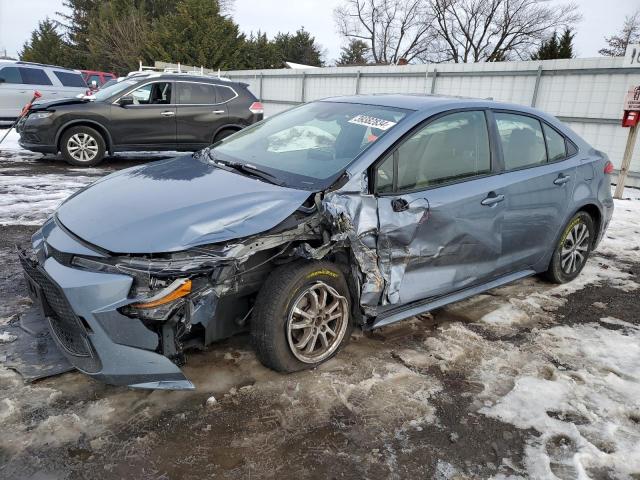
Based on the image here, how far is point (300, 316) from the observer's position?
2.89 meters

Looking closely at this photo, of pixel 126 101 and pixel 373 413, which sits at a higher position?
pixel 126 101

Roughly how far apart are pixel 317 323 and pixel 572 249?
9.30 feet

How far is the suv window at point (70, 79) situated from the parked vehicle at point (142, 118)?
14.8 ft

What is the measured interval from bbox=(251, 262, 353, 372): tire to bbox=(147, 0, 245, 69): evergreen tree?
99.7ft

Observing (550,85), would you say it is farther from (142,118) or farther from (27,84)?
(27,84)

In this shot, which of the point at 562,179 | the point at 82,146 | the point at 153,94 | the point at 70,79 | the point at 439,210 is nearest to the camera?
the point at 439,210

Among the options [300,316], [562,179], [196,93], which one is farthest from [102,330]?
[196,93]

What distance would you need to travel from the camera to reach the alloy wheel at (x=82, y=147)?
9.06 m

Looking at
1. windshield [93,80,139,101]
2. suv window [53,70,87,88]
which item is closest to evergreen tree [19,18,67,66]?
suv window [53,70,87,88]

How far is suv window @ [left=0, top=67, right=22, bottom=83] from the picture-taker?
12.2 metres

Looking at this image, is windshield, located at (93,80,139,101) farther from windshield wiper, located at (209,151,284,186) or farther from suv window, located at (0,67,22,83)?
windshield wiper, located at (209,151,284,186)

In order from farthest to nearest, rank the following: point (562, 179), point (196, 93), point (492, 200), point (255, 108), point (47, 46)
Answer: point (47, 46)
point (255, 108)
point (196, 93)
point (562, 179)
point (492, 200)

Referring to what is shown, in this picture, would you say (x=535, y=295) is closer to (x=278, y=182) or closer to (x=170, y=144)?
(x=278, y=182)

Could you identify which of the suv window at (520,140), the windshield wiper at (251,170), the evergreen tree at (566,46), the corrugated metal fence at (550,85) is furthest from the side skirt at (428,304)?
the evergreen tree at (566,46)
